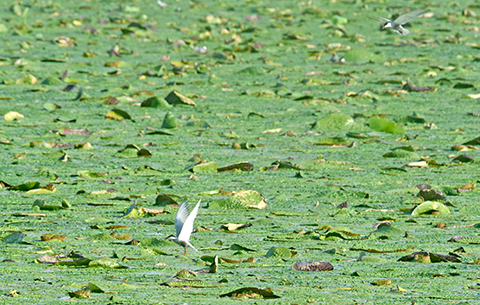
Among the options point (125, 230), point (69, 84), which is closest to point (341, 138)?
point (125, 230)

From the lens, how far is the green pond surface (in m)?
1.96

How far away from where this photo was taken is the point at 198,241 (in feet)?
7.38

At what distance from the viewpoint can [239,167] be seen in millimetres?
3141

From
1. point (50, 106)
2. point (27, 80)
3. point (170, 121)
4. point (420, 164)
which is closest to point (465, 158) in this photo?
point (420, 164)

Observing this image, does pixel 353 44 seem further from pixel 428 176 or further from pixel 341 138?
pixel 428 176

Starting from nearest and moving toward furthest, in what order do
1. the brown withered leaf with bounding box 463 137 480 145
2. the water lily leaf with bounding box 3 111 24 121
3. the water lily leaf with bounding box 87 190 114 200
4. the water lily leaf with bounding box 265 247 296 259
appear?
the water lily leaf with bounding box 265 247 296 259 < the water lily leaf with bounding box 87 190 114 200 < the brown withered leaf with bounding box 463 137 480 145 < the water lily leaf with bounding box 3 111 24 121

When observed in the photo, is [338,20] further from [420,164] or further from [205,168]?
[205,168]

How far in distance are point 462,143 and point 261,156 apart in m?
0.92

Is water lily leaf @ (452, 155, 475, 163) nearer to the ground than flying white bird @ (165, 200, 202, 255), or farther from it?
nearer to the ground

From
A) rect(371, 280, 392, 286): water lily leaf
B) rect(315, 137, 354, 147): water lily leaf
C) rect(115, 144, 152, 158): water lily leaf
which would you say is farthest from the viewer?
rect(315, 137, 354, 147): water lily leaf

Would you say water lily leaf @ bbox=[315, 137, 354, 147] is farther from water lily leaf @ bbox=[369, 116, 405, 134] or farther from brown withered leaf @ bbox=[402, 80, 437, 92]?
brown withered leaf @ bbox=[402, 80, 437, 92]

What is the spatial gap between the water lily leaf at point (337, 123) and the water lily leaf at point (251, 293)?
2.18 meters

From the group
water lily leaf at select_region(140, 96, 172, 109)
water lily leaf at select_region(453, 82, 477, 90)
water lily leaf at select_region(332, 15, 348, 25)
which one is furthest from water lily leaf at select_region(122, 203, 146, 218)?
water lily leaf at select_region(332, 15, 348, 25)

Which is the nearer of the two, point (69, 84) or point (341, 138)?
point (341, 138)
